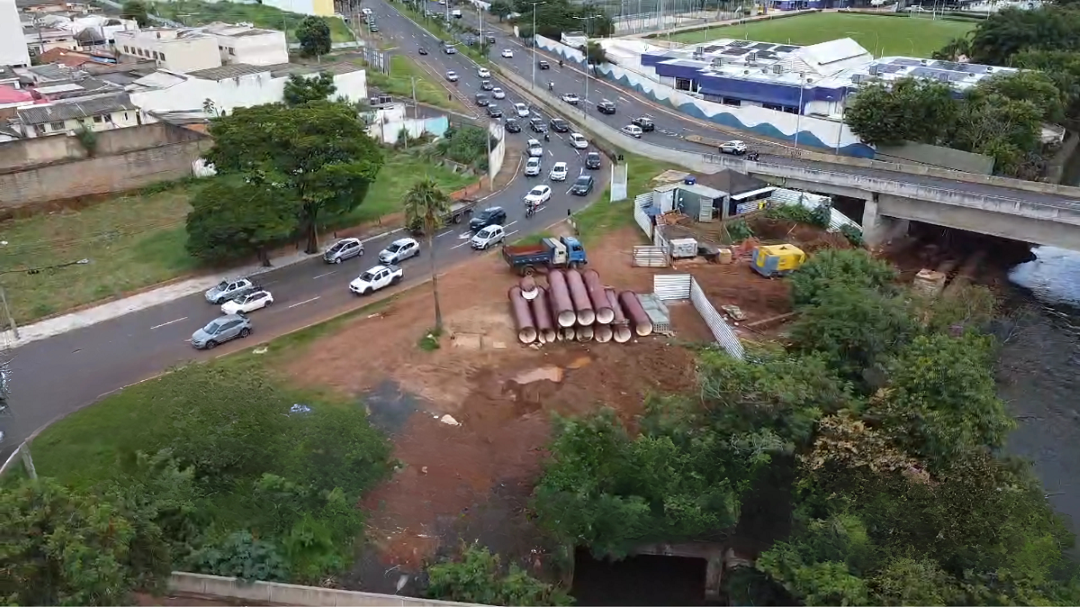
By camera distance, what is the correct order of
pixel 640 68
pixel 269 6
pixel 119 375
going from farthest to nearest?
pixel 269 6
pixel 640 68
pixel 119 375

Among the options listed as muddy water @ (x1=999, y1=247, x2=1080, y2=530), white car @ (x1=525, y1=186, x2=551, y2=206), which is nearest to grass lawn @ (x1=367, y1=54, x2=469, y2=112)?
white car @ (x1=525, y1=186, x2=551, y2=206)

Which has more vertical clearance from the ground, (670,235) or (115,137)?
(115,137)

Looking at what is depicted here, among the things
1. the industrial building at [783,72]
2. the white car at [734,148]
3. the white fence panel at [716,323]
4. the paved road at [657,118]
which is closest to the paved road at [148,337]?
the white fence panel at [716,323]

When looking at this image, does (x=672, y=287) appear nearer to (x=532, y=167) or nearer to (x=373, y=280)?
(x=373, y=280)

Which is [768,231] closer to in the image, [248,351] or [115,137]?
[248,351]

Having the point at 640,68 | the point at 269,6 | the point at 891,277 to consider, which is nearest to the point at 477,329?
the point at 891,277

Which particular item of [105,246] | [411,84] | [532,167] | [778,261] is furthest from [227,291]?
[411,84]
